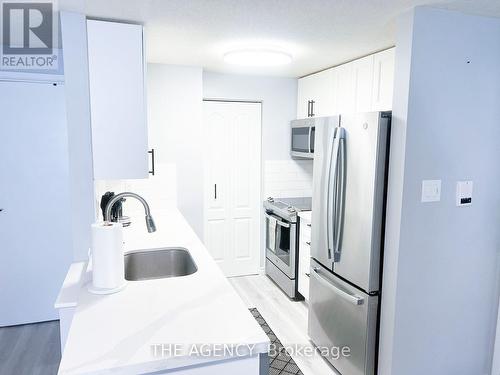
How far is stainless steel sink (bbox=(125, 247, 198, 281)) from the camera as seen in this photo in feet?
6.88

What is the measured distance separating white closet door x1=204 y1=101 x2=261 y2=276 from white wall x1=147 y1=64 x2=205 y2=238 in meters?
0.38

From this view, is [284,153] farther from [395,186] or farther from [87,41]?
[87,41]

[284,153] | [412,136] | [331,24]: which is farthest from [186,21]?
[284,153]

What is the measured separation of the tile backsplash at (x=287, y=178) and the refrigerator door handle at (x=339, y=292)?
152 centimetres

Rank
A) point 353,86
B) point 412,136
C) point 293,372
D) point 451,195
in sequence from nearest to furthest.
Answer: point 412,136
point 451,195
point 293,372
point 353,86

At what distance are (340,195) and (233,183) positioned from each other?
1852mm

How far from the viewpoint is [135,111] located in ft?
6.86

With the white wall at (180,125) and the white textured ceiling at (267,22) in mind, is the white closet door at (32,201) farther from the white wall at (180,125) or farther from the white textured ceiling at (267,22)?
the white textured ceiling at (267,22)

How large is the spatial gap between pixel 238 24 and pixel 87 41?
2.82 feet

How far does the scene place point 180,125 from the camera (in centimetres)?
341

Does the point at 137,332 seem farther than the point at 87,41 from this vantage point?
No

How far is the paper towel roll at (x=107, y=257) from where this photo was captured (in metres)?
1.46

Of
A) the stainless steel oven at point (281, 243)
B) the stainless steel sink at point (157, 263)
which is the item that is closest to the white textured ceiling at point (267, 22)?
the stainless steel sink at point (157, 263)

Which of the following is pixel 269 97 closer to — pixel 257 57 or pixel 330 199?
pixel 257 57
